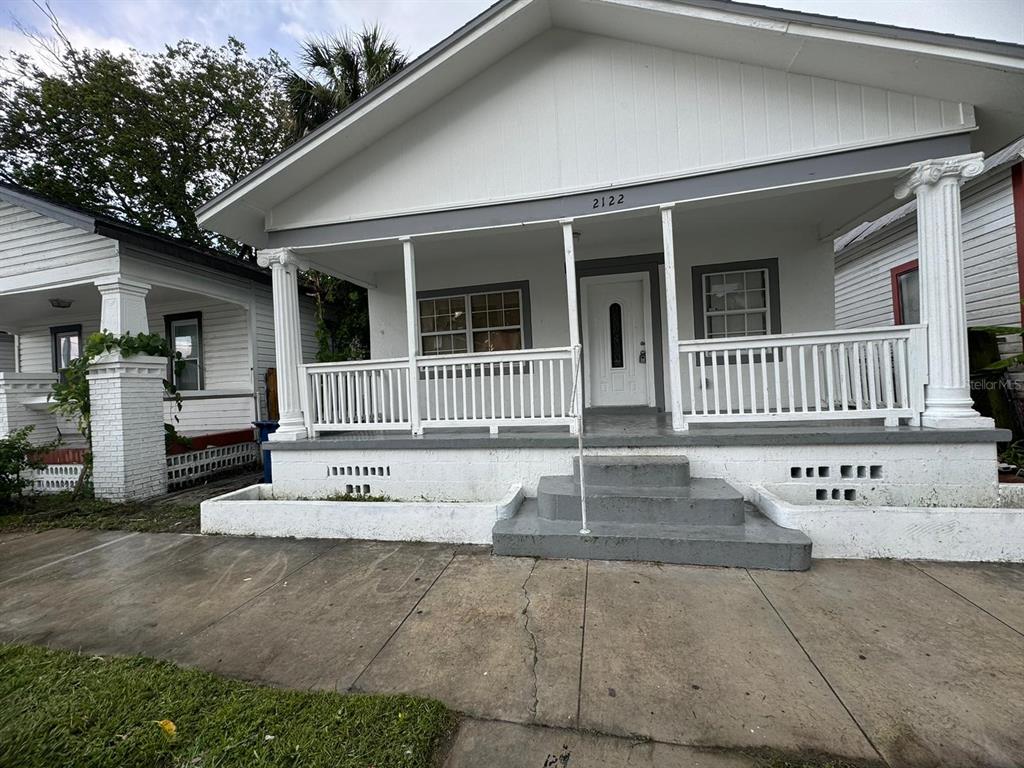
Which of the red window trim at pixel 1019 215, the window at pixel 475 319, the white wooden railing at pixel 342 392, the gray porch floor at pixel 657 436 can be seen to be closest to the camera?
the gray porch floor at pixel 657 436

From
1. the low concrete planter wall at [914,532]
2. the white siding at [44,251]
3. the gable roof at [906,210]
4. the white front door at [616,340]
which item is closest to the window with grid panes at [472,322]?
the white front door at [616,340]

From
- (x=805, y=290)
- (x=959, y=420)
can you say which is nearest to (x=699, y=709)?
(x=959, y=420)

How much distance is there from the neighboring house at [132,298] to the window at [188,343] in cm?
2

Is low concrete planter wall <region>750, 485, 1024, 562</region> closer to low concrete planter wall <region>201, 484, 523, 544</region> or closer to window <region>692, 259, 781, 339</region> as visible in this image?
low concrete planter wall <region>201, 484, 523, 544</region>

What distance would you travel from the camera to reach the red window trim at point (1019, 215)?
545 cm

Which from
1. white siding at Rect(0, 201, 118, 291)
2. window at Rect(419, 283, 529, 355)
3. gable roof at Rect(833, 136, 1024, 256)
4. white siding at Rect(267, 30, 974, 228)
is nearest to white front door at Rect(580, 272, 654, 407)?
window at Rect(419, 283, 529, 355)

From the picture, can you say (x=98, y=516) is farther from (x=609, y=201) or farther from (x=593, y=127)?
(x=593, y=127)

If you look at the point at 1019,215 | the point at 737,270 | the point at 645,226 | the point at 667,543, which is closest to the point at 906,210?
the point at 1019,215

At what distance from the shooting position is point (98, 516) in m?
5.39

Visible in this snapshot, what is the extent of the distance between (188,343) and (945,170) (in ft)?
37.5

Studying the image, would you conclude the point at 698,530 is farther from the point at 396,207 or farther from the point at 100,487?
the point at 100,487

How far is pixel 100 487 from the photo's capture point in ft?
19.6

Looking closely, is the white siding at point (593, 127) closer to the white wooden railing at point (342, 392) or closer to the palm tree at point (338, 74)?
the white wooden railing at point (342, 392)

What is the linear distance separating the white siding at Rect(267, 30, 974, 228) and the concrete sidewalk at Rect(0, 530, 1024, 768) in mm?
3866
